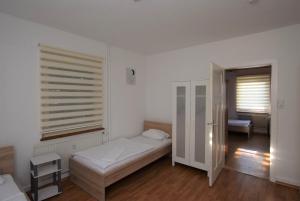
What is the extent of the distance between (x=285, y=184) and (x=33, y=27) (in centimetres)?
478

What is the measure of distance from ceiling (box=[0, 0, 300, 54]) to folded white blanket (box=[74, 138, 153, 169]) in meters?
2.13

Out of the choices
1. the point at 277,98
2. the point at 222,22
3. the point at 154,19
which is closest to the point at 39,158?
the point at 154,19

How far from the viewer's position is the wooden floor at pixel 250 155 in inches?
121

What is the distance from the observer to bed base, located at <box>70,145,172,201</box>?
2.16 m

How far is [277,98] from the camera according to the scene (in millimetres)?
2611

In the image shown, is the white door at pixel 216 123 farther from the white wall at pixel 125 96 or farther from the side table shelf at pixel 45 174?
the side table shelf at pixel 45 174

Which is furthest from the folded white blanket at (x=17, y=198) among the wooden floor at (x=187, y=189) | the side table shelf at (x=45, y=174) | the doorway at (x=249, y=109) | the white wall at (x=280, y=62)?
the doorway at (x=249, y=109)

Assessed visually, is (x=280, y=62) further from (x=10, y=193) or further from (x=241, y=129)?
(x=10, y=193)

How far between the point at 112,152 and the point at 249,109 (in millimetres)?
5867

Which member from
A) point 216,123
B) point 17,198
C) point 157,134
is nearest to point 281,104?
point 216,123

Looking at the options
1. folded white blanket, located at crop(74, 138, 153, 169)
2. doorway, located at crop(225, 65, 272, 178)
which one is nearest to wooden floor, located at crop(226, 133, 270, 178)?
doorway, located at crop(225, 65, 272, 178)

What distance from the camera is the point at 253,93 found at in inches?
237

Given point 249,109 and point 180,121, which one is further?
point 249,109

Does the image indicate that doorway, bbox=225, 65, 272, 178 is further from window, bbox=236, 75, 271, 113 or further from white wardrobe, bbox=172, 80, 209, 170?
white wardrobe, bbox=172, 80, 209, 170
